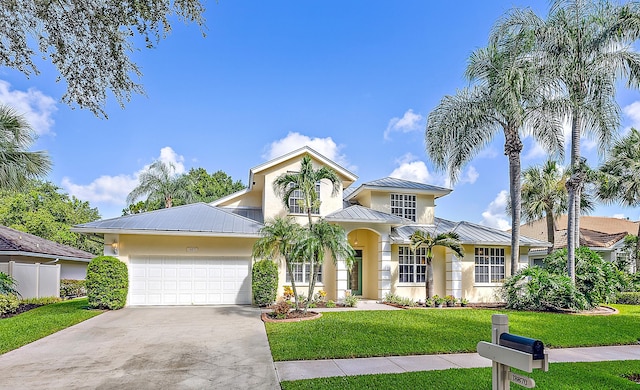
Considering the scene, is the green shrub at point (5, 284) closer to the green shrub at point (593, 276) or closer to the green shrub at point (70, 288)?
the green shrub at point (70, 288)

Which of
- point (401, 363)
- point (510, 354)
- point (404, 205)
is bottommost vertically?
point (401, 363)

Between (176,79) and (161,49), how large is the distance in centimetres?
756

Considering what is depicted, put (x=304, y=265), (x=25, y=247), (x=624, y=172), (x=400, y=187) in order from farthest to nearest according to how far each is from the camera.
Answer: (x=624, y=172) → (x=400, y=187) → (x=25, y=247) → (x=304, y=265)

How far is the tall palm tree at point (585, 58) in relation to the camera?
14680mm

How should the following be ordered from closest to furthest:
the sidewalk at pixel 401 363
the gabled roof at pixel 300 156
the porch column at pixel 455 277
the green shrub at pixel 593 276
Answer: the sidewalk at pixel 401 363
the green shrub at pixel 593 276
the porch column at pixel 455 277
the gabled roof at pixel 300 156

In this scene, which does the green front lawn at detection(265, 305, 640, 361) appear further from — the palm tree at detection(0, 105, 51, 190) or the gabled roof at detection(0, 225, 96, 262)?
the gabled roof at detection(0, 225, 96, 262)

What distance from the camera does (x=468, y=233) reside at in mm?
18844

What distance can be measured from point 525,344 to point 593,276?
585 inches

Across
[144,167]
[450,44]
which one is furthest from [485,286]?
[144,167]

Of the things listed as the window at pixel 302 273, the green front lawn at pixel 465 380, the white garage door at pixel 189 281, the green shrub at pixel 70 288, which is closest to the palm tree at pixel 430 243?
the window at pixel 302 273

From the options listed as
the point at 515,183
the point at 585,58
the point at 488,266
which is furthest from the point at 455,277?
the point at 585,58

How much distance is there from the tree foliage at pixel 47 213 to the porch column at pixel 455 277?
28.2 metres

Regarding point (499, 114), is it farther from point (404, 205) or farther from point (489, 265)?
point (489, 265)

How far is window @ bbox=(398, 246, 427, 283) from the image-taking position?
722 inches
